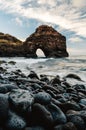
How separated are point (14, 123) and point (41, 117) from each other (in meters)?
0.52

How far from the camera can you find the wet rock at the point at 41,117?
369 cm

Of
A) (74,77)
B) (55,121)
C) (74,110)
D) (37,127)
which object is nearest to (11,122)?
(37,127)

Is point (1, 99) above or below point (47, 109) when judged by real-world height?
above

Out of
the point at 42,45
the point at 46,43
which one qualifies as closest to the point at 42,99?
the point at 46,43

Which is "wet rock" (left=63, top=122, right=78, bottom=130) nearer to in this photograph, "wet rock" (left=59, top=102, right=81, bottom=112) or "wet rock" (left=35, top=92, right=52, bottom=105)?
"wet rock" (left=35, top=92, right=52, bottom=105)

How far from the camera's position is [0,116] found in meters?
3.44

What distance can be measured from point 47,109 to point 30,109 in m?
0.40

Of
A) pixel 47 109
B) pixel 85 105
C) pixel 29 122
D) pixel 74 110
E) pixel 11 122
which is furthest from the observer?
pixel 85 105

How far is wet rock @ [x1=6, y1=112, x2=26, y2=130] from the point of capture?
3.36 metres

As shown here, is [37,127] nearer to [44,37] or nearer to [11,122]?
[11,122]

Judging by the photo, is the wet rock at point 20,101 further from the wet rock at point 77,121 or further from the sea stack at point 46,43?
the sea stack at point 46,43

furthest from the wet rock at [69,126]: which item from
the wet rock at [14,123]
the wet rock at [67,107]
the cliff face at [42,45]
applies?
the cliff face at [42,45]

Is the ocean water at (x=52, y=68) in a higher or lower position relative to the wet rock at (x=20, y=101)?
lower

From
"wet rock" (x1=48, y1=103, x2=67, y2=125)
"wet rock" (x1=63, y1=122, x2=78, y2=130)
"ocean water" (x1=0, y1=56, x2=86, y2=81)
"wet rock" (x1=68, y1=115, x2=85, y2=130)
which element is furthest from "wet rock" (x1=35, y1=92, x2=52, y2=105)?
"ocean water" (x1=0, y1=56, x2=86, y2=81)
